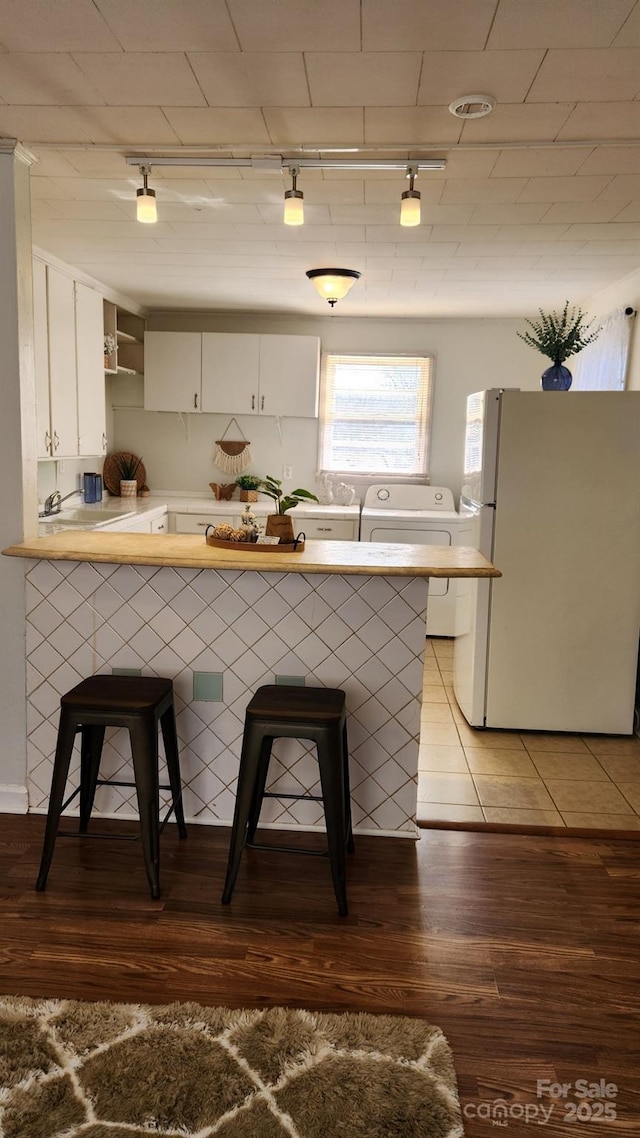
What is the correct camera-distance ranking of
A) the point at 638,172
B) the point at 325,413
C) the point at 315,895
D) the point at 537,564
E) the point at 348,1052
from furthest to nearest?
the point at 325,413 < the point at 537,564 < the point at 638,172 < the point at 315,895 < the point at 348,1052

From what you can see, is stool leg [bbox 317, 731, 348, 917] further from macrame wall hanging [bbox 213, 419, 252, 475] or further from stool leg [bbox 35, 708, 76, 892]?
macrame wall hanging [bbox 213, 419, 252, 475]

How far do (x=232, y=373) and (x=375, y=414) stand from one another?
1130 mm

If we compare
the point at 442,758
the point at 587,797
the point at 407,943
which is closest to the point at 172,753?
the point at 407,943

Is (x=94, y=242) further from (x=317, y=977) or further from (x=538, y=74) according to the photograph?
(x=317, y=977)

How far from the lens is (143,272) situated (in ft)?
14.1

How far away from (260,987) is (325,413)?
4.46 m

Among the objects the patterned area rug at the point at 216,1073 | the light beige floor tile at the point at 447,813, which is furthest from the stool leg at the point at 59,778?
the light beige floor tile at the point at 447,813

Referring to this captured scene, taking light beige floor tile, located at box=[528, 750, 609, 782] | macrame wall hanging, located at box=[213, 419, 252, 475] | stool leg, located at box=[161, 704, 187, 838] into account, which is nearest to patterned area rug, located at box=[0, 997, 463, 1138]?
stool leg, located at box=[161, 704, 187, 838]

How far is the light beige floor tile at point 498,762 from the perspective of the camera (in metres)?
3.23

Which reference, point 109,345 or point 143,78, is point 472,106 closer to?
point 143,78

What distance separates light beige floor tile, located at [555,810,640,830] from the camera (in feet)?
9.09

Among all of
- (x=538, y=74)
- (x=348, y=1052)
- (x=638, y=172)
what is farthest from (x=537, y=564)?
(x=348, y=1052)

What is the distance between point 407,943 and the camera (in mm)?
2104

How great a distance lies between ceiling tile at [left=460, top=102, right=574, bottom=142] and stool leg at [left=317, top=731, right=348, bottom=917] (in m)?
1.86
